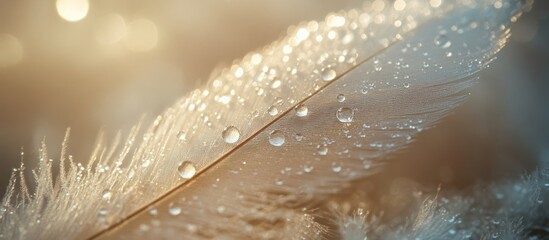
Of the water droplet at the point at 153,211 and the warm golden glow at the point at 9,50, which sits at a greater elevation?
the warm golden glow at the point at 9,50

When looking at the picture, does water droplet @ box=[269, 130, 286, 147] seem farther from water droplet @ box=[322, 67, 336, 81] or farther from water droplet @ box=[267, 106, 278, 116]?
water droplet @ box=[322, 67, 336, 81]

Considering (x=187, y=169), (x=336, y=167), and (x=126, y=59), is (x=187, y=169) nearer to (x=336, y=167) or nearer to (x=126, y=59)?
(x=336, y=167)

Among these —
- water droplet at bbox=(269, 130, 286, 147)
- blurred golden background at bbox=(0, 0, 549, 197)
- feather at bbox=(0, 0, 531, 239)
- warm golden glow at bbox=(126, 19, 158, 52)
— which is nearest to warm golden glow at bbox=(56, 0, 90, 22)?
blurred golden background at bbox=(0, 0, 549, 197)

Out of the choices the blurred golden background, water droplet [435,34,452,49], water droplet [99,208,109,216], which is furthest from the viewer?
the blurred golden background

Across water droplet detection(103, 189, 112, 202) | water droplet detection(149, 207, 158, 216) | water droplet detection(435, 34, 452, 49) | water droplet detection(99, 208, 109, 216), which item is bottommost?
water droplet detection(149, 207, 158, 216)

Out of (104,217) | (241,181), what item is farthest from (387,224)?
(104,217)

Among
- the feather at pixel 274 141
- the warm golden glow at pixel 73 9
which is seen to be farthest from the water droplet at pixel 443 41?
the warm golden glow at pixel 73 9

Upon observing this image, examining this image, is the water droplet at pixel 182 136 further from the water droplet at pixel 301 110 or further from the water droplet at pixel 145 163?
the water droplet at pixel 301 110

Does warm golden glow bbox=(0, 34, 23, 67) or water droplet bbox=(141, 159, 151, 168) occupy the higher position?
warm golden glow bbox=(0, 34, 23, 67)
